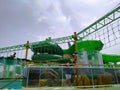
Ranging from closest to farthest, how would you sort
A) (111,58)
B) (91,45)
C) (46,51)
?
(91,45) → (46,51) → (111,58)

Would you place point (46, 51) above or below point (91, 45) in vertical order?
below

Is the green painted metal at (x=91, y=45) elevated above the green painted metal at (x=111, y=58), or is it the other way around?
the green painted metal at (x=91, y=45)

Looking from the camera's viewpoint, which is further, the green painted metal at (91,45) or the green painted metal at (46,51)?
the green painted metal at (46,51)

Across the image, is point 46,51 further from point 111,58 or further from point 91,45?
point 111,58

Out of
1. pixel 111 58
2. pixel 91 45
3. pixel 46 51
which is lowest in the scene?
pixel 111 58

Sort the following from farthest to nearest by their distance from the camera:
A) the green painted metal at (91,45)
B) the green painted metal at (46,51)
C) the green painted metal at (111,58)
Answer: the green painted metal at (111,58), the green painted metal at (46,51), the green painted metal at (91,45)

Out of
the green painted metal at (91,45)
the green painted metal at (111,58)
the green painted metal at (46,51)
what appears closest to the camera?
the green painted metal at (91,45)

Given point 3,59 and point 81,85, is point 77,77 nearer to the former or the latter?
point 81,85

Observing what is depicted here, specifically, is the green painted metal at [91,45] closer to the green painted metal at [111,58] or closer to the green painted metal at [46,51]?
the green painted metal at [46,51]

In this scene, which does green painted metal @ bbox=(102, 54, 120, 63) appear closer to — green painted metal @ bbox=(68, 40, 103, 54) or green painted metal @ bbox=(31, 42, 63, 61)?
green painted metal @ bbox=(68, 40, 103, 54)

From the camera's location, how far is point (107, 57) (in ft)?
136

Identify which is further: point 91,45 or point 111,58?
point 111,58

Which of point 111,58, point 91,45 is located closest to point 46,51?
point 91,45

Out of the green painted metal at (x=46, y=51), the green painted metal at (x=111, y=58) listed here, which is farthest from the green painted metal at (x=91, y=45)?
the green painted metal at (x=111, y=58)
